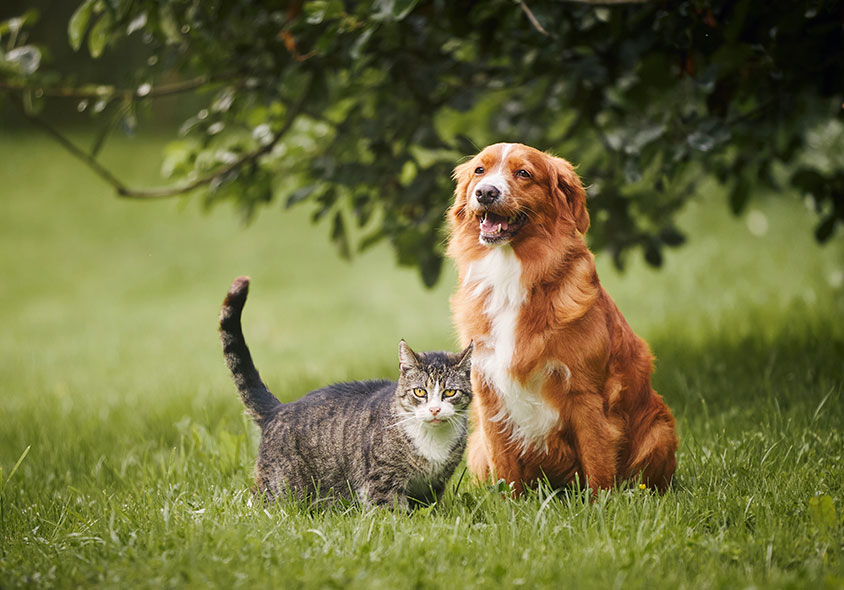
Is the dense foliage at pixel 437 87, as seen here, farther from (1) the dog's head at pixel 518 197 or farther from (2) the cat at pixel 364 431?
(2) the cat at pixel 364 431

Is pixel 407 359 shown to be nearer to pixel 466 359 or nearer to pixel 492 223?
pixel 466 359

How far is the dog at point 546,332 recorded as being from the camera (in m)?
2.66

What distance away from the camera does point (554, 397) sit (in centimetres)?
271

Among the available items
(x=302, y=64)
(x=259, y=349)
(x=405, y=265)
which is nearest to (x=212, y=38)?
(x=302, y=64)

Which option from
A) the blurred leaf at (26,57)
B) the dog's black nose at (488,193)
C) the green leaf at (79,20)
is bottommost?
the dog's black nose at (488,193)

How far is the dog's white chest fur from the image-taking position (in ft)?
8.89

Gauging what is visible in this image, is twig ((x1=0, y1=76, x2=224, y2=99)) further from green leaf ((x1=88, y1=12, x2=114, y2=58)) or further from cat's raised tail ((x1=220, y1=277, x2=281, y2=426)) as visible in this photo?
cat's raised tail ((x1=220, y1=277, x2=281, y2=426))

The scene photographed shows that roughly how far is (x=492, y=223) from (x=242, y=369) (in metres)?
1.14

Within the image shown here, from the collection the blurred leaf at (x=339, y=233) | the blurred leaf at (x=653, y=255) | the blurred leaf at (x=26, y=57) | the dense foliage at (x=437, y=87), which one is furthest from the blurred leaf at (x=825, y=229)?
the blurred leaf at (x=26, y=57)

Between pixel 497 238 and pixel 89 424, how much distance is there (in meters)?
3.44

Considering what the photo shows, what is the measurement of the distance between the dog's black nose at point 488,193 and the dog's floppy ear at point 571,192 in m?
0.27

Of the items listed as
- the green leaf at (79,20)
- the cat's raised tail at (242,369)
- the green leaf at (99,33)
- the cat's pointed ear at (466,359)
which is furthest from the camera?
the green leaf at (99,33)

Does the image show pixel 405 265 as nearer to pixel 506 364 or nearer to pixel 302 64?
pixel 302 64

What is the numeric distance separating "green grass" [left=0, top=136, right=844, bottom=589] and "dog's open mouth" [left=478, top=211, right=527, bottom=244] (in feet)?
2.93
